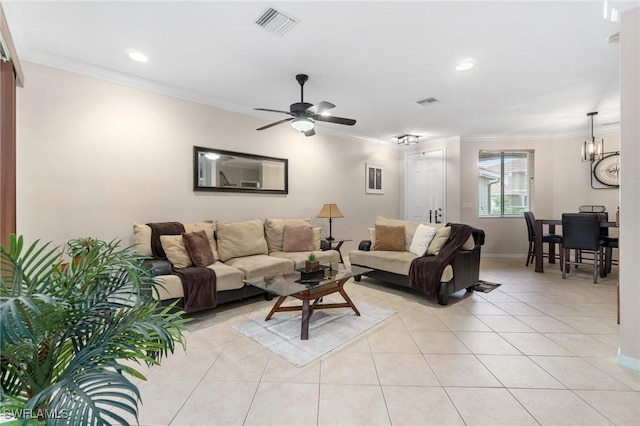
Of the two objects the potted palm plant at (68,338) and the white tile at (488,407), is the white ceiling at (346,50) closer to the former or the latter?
the potted palm plant at (68,338)

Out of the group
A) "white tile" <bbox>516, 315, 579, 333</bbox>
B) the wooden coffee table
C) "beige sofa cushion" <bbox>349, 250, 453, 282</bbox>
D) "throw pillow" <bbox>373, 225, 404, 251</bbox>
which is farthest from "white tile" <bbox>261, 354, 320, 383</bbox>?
"throw pillow" <bbox>373, 225, 404, 251</bbox>

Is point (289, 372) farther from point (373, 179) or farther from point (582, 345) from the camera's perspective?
point (373, 179)

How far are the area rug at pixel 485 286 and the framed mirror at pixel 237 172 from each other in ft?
10.6

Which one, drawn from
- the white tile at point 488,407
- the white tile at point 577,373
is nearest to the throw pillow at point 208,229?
the white tile at point 488,407

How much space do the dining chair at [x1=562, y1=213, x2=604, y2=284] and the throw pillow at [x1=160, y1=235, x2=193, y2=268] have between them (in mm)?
5424

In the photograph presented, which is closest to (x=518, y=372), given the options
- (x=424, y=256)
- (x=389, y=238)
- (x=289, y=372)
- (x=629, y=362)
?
(x=629, y=362)

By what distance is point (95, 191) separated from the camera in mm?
3193

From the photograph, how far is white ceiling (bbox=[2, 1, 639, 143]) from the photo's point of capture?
226 cm

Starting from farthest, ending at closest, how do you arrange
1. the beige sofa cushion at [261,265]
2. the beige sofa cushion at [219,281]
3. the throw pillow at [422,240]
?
the throw pillow at [422,240]
the beige sofa cushion at [261,265]
the beige sofa cushion at [219,281]

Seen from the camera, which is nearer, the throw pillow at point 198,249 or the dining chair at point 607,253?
the throw pillow at point 198,249

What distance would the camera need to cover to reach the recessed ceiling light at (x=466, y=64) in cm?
299

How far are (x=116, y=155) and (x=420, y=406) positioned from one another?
382 cm

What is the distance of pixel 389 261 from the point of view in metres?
3.88

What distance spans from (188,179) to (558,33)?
4261 millimetres
